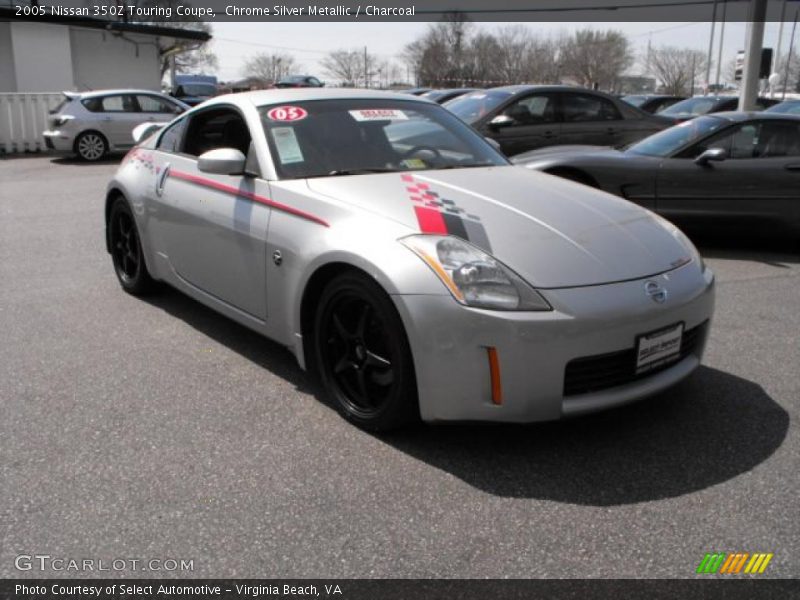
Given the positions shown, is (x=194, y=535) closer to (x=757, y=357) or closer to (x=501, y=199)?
(x=501, y=199)

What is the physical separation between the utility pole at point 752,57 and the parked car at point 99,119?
36.2 ft

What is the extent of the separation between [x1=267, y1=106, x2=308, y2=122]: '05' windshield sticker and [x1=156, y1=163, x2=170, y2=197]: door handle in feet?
3.28

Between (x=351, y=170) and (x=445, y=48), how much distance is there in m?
61.2

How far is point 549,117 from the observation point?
412 inches

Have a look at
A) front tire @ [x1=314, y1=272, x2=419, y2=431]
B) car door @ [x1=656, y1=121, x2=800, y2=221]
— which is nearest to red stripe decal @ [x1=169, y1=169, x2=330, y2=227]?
front tire @ [x1=314, y1=272, x2=419, y2=431]

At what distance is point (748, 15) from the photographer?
40.4 feet

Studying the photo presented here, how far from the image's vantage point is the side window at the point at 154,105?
15.9 meters

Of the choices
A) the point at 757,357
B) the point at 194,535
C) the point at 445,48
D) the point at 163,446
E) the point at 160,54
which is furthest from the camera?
the point at 445,48

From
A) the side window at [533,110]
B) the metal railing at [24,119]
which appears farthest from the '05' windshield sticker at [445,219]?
the metal railing at [24,119]

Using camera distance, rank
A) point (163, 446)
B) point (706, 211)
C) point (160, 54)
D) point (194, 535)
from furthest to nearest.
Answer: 1. point (160, 54)
2. point (706, 211)
3. point (163, 446)
4. point (194, 535)

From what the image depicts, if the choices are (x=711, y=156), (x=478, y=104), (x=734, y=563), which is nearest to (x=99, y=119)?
(x=478, y=104)

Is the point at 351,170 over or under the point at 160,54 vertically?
under

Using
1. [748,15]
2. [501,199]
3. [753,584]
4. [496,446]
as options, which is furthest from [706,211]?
[748,15]

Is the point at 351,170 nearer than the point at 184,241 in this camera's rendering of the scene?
Yes
